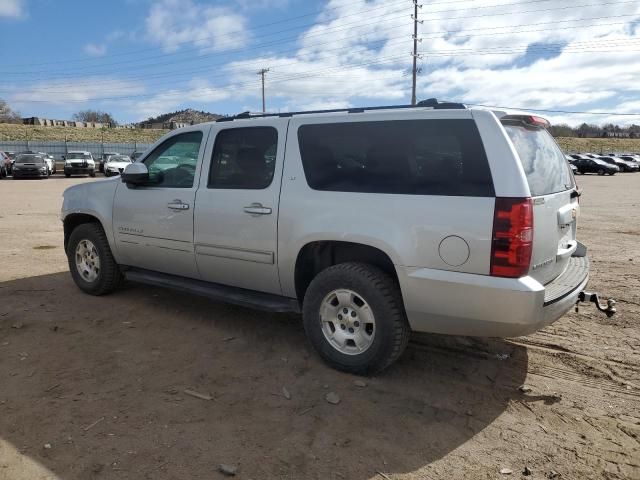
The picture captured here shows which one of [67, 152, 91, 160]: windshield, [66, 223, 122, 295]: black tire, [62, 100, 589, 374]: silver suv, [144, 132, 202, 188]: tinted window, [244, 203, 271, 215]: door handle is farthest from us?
[67, 152, 91, 160]: windshield

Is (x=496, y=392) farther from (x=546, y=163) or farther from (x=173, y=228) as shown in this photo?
(x=173, y=228)

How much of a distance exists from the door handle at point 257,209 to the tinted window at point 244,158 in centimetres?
16

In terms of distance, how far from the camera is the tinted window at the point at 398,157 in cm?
330

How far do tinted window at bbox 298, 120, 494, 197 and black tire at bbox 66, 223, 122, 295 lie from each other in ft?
9.20

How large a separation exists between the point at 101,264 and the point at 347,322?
10.4ft

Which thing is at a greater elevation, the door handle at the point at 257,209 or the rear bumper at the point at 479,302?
the door handle at the point at 257,209

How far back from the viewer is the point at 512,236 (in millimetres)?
3096

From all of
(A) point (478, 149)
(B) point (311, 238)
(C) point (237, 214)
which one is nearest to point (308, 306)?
(B) point (311, 238)

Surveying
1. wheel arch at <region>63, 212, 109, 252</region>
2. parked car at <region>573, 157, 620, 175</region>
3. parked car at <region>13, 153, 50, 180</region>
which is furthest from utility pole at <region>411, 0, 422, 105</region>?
wheel arch at <region>63, 212, 109, 252</region>

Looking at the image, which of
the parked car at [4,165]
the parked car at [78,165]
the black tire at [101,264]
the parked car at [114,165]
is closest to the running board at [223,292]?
the black tire at [101,264]

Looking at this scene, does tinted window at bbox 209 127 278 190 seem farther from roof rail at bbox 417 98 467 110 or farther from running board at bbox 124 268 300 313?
roof rail at bbox 417 98 467 110

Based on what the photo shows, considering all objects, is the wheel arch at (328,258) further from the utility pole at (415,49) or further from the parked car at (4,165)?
the utility pole at (415,49)

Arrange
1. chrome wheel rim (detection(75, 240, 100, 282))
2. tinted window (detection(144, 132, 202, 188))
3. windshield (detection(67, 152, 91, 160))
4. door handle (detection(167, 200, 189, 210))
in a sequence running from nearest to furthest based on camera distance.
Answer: door handle (detection(167, 200, 189, 210)), tinted window (detection(144, 132, 202, 188)), chrome wheel rim (detection(75, 240, 100, 282)), windshield (detection(67, 152, 91, 160))

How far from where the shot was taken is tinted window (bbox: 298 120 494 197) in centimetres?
330
